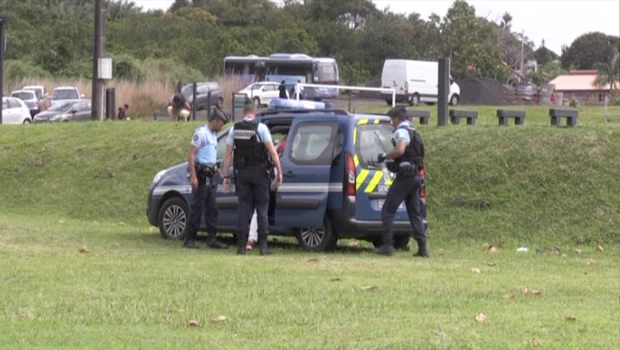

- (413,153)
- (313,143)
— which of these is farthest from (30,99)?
(413,153)

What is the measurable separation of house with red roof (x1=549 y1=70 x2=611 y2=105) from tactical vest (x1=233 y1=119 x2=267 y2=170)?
59.1 metres

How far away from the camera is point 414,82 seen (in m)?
53.7

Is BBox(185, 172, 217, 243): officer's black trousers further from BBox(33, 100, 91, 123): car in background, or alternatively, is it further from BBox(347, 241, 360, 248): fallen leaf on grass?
BBox(33, 100, 91, 123): car in background

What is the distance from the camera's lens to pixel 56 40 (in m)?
68.4

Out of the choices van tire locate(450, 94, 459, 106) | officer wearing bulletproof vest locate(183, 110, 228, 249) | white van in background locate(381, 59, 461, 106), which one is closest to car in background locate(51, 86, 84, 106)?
white van in background locate(381, 59, 461, 106)

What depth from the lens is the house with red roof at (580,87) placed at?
237 ft

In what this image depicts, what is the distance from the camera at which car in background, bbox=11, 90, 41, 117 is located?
4788 centimetres

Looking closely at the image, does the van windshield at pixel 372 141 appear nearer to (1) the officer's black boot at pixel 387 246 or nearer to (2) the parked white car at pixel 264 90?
(1) the officer's black boot at pixel 387 246

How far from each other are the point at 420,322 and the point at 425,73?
46.2m

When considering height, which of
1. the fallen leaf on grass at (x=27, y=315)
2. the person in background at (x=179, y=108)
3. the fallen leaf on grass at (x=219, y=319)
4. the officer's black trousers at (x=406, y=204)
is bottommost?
the fallen leaf on grass at (x=219, y=319)

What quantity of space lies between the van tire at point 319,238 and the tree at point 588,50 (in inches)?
3611

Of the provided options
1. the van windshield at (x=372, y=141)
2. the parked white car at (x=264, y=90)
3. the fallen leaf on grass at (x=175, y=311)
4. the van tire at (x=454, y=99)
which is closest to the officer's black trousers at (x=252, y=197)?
the van windshield at (x=372, y=141)

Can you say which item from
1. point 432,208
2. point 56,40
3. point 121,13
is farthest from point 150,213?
point 121,13

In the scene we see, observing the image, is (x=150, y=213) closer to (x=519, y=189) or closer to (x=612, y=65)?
(x=519, y=189)
